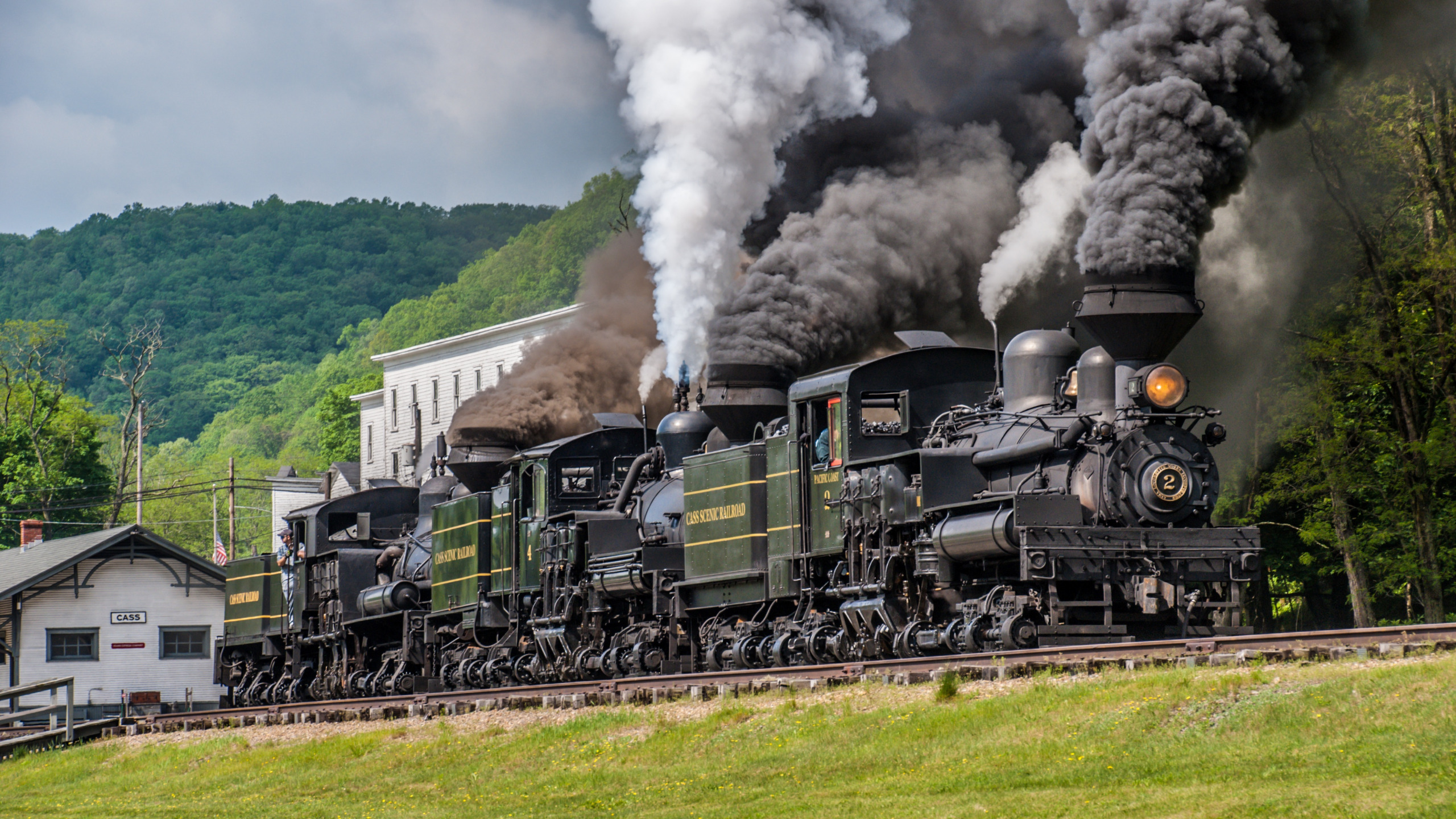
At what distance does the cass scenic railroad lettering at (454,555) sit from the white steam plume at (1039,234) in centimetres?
941

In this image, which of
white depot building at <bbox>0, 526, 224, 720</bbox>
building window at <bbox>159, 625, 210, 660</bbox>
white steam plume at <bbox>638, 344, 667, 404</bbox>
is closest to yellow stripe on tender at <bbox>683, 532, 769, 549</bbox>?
white steam plume at <bbox>638, 344, 667, 404</bbox>

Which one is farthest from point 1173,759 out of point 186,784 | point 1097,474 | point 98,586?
point 98,586

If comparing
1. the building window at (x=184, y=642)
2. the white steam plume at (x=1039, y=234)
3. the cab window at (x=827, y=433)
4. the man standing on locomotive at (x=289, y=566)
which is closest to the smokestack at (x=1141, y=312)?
the cab window at (x=827, y=433)

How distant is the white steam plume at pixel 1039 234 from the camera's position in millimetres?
26562

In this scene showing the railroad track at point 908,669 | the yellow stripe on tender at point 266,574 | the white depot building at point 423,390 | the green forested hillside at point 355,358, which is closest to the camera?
the railroad track at point 908,669

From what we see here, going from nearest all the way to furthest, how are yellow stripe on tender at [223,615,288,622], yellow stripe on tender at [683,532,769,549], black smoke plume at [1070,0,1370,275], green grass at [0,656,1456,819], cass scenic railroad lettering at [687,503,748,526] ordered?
green grass at [0,656,1456,819]
black smoke plume at [1070,0,1370,275]
yellow stripe on tender at [683,532,769,549]
cass scenic railroad lettering at [687,503,748,526]
yellow stripe on tender at [223,615,288,622]

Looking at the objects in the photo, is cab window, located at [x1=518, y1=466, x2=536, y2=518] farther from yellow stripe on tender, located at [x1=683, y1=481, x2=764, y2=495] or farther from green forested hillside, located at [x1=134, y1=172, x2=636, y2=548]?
green forested hillside, located at [x1=134, y1=172, x2=636, y2=548]

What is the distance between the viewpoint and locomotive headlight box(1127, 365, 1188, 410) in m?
16.8

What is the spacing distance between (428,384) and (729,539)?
131ft

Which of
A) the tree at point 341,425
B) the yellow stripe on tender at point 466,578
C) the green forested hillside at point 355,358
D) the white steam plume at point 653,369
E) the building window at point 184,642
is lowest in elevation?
the building window at point 184,642

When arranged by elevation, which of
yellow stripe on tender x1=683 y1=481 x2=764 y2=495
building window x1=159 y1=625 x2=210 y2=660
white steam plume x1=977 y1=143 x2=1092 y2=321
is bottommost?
building window x1=159 y1=625 x2=210 y2=660

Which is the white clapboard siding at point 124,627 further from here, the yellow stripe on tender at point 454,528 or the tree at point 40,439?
the tree at point 40,439

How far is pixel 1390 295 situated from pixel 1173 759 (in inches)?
854

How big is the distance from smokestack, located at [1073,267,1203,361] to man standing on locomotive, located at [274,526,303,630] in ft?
72.9
